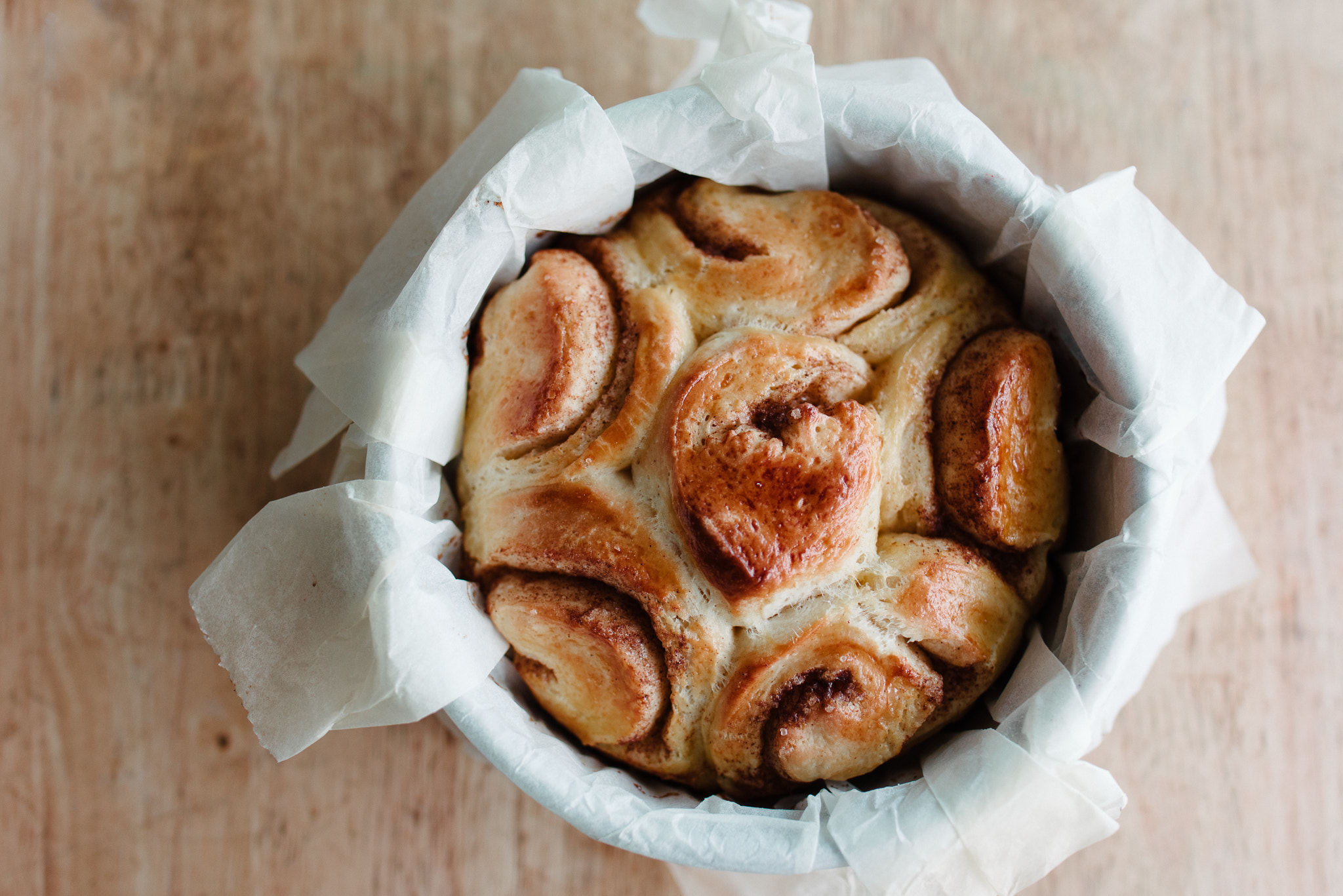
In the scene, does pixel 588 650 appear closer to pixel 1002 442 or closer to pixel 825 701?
pixel 825 701

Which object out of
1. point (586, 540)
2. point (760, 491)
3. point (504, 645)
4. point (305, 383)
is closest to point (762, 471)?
point (760, 491)

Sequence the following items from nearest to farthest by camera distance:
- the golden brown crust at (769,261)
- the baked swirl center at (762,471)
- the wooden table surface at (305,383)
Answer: the baked swirl center at (762,471)
the golden brown crust at (769,261)
the wooden table surface at (305,383)

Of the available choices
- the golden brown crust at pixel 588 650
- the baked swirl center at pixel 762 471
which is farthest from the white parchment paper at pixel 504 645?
the baked swirl center at pixel 762 471

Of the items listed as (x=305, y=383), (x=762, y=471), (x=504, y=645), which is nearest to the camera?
(x=762, y=471)

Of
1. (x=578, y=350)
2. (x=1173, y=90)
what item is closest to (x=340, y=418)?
(x=578, y=350)

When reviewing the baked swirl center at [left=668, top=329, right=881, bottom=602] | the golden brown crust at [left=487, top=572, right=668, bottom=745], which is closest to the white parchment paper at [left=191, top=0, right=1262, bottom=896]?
the golden brown crust at [left=487, top=572, right=668, bottom=745]

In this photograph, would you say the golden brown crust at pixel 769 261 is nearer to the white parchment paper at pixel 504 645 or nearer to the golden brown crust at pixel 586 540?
the white parchment paper at pixel 504 645
